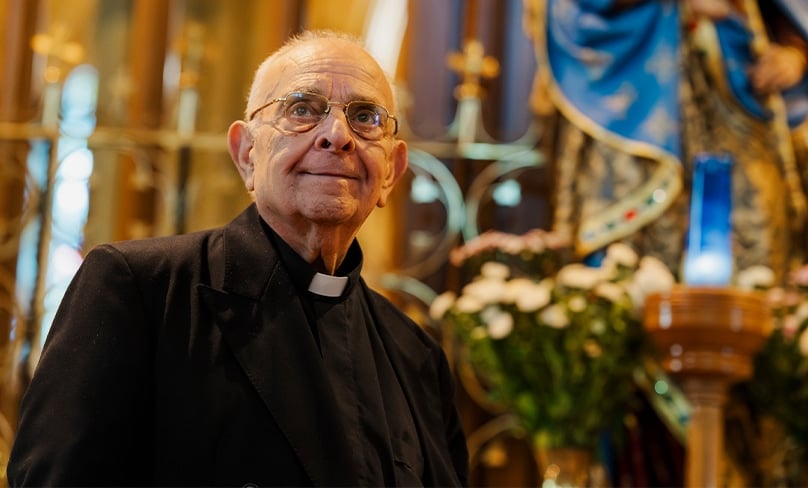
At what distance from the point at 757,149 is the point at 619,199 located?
1.35 feet

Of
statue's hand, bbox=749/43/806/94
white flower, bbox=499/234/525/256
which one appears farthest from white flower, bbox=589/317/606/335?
statue's hand, bbox=749/43/806/94

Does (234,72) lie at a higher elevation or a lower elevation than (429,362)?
higher

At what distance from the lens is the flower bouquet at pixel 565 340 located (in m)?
3.18

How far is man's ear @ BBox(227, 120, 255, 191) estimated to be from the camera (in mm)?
1792

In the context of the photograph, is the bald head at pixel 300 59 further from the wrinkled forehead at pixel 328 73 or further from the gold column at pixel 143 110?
the gold column at pixel 143 110

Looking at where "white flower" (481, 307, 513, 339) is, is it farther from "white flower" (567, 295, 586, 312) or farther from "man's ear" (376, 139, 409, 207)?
"man's ear" (376, 139, 409, 207)

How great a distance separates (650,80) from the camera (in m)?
3.71

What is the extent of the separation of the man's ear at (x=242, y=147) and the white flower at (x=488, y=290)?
1.48 m

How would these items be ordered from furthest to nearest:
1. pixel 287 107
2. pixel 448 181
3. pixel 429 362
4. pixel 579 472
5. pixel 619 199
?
pixel 448 181, pixel 619 199, pixel 579 472, pixel 429 362, pixel 287 107

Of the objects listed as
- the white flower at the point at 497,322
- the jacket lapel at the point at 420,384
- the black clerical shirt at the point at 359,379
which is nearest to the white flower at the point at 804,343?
the white flower at the point at 497,322

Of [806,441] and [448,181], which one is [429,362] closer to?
[806,441]

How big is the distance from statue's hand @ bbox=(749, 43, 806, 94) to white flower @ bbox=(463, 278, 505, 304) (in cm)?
99

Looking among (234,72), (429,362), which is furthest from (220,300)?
(234,72)

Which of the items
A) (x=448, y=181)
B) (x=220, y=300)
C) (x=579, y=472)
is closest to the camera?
(x=220, y=300)
